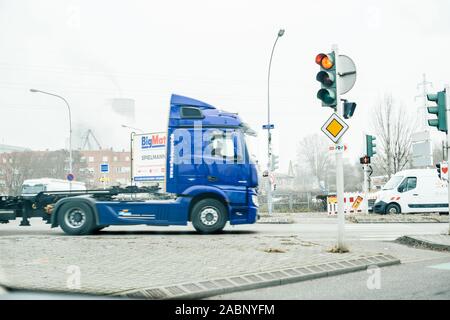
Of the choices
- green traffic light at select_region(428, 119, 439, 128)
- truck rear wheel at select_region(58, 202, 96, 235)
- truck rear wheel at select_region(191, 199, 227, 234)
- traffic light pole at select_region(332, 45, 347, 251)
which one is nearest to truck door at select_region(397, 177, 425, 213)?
green traffic light at select_region(428, 119, 439, 128)

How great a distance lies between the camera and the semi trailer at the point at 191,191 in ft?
39.3

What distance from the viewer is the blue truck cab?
1198 cm

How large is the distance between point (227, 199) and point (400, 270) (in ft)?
17.6

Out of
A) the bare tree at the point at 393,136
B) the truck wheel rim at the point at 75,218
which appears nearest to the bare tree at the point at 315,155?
the bare tree at the point at 393,136

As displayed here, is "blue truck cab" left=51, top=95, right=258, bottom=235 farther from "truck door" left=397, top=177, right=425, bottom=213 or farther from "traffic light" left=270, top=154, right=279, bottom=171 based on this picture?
"truck door" left=397, top=177, right=425, bottom=213

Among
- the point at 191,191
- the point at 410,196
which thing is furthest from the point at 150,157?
the point at 410,196

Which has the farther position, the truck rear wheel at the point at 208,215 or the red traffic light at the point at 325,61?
the truck rear wheel at the point at 208,215

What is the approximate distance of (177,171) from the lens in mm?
12078

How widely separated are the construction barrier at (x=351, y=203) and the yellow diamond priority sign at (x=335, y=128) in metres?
15.3

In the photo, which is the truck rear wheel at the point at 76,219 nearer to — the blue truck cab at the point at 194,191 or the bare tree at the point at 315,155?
the blue truck cab at the point at 194,191

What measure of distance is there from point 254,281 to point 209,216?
603 centimetres

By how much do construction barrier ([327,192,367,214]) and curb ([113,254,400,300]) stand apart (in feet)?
52.8
